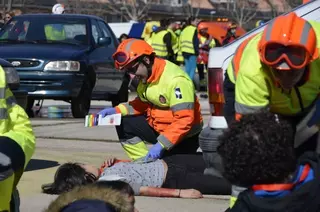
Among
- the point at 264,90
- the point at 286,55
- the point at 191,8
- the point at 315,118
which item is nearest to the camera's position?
the point at 286,55

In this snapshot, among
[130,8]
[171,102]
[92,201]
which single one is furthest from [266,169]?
[130,8]

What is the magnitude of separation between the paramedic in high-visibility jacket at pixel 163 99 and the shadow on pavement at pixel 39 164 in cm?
124

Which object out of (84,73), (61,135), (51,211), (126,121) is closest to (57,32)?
(84,73)

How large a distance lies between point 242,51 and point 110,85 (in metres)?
9.16

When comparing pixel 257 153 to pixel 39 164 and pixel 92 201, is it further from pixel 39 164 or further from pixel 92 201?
pixel 39 164

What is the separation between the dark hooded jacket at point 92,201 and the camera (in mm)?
3223

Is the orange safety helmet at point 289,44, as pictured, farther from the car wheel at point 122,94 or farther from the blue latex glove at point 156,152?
the car wheel at point 122,94

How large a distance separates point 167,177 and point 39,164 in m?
1.87

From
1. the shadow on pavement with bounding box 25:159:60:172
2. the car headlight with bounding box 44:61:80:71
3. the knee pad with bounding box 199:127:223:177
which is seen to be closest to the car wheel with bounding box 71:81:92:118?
the car headlight with bounding box 44:61:80:71

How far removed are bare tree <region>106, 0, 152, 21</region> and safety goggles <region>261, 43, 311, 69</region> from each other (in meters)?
46.4

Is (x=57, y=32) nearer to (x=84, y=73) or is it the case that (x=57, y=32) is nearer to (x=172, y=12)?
(x=84, y=73)

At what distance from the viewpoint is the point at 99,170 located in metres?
6.75

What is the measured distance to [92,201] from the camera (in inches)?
128

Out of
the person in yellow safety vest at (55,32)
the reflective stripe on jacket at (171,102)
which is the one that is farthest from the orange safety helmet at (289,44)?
the person in yellow safety vest at (55,32)
